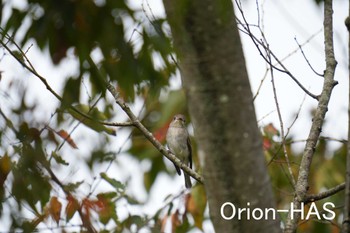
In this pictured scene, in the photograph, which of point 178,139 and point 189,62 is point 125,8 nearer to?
point 189,62

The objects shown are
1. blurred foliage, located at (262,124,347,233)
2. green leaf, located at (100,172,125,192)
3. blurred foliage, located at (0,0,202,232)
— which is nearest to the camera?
blurred foliage, located at (0,0,202,232)

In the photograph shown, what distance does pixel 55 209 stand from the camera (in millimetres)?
4410

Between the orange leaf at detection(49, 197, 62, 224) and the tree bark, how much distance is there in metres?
2.37

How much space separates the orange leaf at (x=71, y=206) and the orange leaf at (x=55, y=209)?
0.73ft

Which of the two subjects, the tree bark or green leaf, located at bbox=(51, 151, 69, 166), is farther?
green leaf, located at bbox=(51, 151, 69, 166)

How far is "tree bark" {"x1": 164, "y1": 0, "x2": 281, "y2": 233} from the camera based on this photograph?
205cm

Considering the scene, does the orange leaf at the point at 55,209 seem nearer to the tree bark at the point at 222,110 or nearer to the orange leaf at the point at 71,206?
the orange leaf at the point at 71,206

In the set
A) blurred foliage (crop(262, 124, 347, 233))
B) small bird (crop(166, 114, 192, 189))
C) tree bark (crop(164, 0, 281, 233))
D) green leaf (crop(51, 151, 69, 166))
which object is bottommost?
tree bark (crop(164, 0, 281, 233))

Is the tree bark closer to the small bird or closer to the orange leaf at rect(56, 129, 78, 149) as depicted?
the orange leaf at rect(56, 129, 78, 149)

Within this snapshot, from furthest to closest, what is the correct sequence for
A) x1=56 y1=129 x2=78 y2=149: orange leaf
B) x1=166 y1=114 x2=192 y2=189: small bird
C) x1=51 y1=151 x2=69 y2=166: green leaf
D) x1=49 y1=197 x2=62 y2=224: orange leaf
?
x1=166 y1=114 x2=192 y2=189: small bird → x1=49 y1=197 x2=62 y2=224: orange leaf → x1=56 y1=129 x2=78 y2=149: orange leaf → x1=51 y1=151 x2=69 y2=166: green leaf

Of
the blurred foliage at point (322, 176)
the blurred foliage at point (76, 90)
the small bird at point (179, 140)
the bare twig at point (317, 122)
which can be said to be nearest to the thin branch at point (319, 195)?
the bare twig at point (317, 122)

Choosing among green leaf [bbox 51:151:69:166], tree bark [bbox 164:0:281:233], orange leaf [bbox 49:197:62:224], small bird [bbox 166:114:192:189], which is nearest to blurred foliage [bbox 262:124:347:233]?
small bird [bbox 166:114:192:189]

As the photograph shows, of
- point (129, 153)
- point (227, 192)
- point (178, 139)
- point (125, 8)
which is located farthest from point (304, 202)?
point (178, 139)

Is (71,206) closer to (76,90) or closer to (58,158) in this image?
(58,158)
